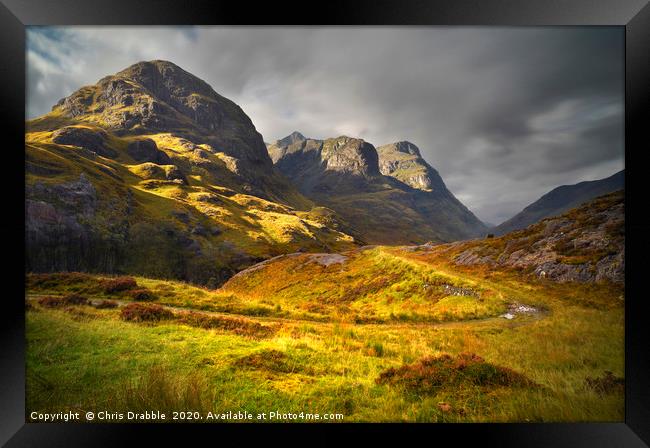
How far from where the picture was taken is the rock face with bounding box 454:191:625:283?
5727 mm

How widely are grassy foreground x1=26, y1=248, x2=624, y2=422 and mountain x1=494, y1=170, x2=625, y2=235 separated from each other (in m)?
2.19

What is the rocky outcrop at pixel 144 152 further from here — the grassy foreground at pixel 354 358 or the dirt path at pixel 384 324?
the grassy foreground at pixel 354 358

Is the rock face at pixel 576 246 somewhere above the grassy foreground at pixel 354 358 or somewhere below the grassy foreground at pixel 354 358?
above

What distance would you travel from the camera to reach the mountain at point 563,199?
226 inches

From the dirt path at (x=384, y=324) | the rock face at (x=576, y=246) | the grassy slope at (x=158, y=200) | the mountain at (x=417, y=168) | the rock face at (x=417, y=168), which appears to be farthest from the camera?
the mountain at (x=417, y=168)

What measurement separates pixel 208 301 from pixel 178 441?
4692 mm

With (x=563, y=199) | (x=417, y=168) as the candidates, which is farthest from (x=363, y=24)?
(x=417, y=168)

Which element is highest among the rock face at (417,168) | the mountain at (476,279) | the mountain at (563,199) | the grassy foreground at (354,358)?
the rock face at (417,168)

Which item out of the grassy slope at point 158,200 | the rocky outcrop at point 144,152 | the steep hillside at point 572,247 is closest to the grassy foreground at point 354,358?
the steep hillside at point 572,247

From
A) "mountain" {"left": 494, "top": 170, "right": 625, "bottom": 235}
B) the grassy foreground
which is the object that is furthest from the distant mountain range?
the grassy foreground

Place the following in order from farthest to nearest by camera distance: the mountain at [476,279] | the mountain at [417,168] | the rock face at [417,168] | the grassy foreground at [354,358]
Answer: the mountain at [417,168] < the rock face at [417,168] < the mountain at [476,279] < the grassy foreground at [354,358]

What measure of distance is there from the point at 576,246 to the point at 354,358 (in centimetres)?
691

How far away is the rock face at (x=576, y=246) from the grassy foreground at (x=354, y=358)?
483 millimetres
